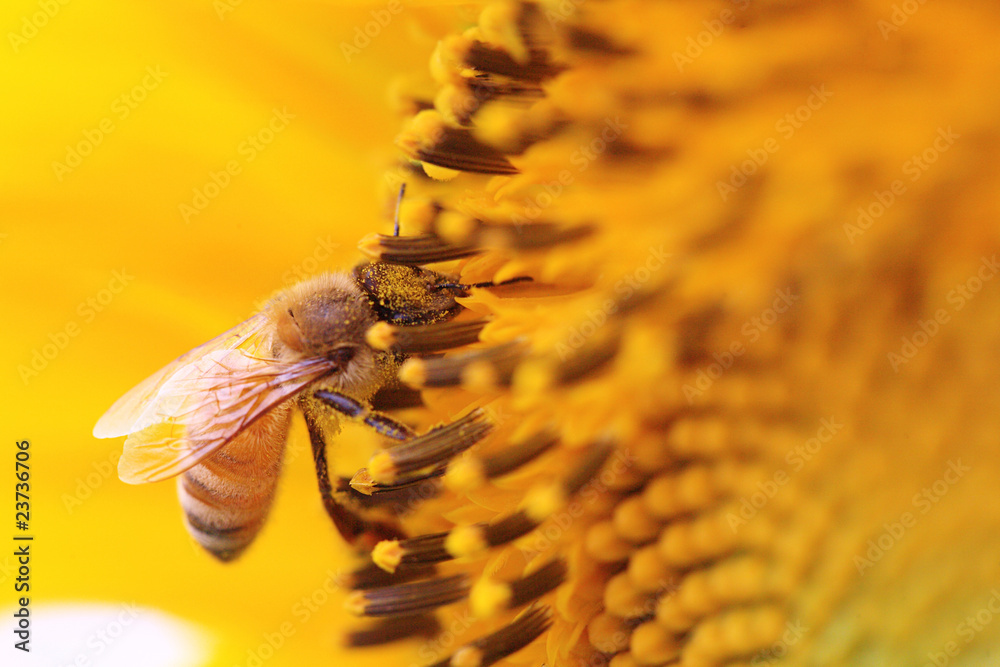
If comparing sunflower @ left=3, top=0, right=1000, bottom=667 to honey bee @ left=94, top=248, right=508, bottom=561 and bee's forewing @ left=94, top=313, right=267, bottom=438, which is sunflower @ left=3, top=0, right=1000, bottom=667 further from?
bee's forewing @ left=94, top=313, right=267, bottom=438

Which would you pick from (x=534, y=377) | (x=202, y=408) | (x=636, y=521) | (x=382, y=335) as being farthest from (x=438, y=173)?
(x=636, y=521)

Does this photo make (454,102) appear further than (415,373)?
Yes

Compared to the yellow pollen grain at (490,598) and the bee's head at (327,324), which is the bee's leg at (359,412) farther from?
the yellow pollen grain at (490,598)

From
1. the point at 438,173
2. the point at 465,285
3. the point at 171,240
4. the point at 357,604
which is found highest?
the point at 171,240

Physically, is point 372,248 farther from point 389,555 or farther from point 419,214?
point 389,555

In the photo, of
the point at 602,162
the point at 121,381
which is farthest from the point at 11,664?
the point at 602,162

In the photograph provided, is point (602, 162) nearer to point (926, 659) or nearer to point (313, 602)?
point (926, 659)

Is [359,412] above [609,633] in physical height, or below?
above
